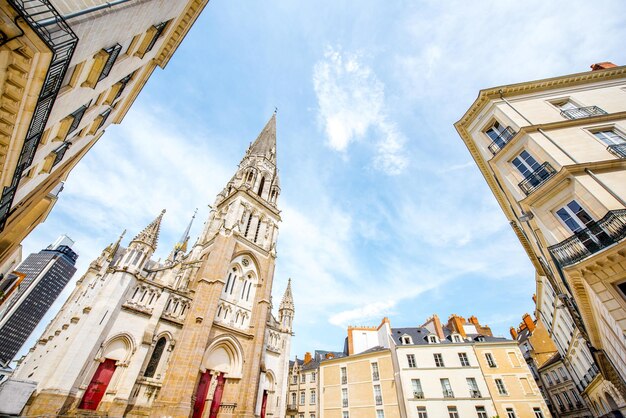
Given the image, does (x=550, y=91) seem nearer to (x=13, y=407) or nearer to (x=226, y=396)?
(x=226, y=396)

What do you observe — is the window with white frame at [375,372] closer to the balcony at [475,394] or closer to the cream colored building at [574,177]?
the balcony at [475,394]

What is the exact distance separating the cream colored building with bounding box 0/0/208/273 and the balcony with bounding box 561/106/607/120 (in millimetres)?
16453

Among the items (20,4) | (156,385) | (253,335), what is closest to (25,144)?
(20,4)

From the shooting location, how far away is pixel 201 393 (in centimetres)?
1616

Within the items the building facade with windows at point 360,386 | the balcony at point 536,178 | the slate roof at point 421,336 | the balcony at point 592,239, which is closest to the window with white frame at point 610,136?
the balcony at point 536,178

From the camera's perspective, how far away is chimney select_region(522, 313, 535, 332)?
37369 millimetres

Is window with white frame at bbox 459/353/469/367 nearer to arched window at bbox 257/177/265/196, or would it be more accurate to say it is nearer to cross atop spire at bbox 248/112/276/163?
arched window at bbox 257/177/265/196

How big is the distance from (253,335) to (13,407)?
1204cm

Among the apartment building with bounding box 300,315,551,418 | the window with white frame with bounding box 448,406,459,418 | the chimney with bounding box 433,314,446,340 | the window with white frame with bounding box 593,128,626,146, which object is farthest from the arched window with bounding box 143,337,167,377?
the chimney with bounding box 433,314,446,340

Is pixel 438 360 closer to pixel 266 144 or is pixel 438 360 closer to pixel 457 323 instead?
pixel 457 323

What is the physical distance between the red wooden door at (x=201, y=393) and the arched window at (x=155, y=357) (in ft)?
9.64

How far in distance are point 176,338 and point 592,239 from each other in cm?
2061

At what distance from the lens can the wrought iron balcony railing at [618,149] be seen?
852cm

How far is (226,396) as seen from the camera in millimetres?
16922
